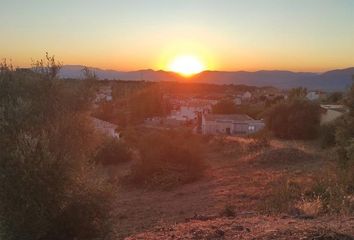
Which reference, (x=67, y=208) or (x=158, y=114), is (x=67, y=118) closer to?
(x=67, y=208)

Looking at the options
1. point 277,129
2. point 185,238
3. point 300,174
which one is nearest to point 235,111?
point 277,129

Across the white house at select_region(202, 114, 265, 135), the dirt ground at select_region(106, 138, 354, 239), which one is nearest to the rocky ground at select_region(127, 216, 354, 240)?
the dirt ground at select_region(106, 138, 354, 239)

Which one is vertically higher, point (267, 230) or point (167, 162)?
point (267, 230)

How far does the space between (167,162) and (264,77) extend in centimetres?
14858

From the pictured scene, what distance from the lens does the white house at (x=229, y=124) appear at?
60.4 meters

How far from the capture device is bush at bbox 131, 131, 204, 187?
896 inches

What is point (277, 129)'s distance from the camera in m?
44.9

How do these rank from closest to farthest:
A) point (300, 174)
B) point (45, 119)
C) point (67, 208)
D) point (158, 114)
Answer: point (67, 208), point (45, 119), point (300, 174), point (158, 114)

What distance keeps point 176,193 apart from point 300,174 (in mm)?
4944

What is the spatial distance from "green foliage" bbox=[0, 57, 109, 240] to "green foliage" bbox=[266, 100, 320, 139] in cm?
3185

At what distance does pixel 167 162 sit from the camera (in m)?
24.2

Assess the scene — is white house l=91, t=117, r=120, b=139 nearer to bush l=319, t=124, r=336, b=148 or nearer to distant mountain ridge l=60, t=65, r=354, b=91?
bush l=319, t=124, r=336, b=148

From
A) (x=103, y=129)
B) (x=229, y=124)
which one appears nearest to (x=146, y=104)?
(x=229, y=124)

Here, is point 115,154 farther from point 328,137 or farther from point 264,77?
point 264,77
